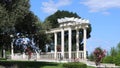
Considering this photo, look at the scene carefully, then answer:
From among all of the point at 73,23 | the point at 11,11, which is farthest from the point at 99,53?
the point at 11,11

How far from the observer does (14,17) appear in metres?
39.9

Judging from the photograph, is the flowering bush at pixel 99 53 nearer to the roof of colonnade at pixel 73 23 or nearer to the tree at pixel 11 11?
the roof of colonnade at pixel 73 23

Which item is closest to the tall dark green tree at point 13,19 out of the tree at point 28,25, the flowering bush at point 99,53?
the tree at point 28,25

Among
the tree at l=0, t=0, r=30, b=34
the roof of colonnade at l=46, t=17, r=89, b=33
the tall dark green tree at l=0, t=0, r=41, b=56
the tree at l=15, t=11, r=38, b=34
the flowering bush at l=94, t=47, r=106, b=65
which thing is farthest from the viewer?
the roof of colonnade at l=46, t=17, r=89, b=33

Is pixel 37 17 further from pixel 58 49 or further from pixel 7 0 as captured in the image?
pixel 58 49

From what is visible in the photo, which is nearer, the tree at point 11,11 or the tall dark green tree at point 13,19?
the tree at point 11,11

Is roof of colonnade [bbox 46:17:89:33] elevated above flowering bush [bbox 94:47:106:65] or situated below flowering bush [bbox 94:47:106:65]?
above

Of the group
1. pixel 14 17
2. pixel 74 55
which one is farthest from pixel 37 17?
pixel 74 55

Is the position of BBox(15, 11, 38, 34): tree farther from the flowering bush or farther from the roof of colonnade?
the roof of colonnade

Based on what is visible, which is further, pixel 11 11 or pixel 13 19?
pixel 11 11

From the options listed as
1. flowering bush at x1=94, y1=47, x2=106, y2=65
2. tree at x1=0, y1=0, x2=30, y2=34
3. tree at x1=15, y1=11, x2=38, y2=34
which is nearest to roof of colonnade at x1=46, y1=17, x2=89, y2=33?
flowering bush at x1=94, y1=47, x2=106, y2=65

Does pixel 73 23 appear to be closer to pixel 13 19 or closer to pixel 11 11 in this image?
pixel 11 11

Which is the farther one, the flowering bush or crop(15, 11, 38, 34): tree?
the flowering bush

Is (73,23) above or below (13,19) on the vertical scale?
above
